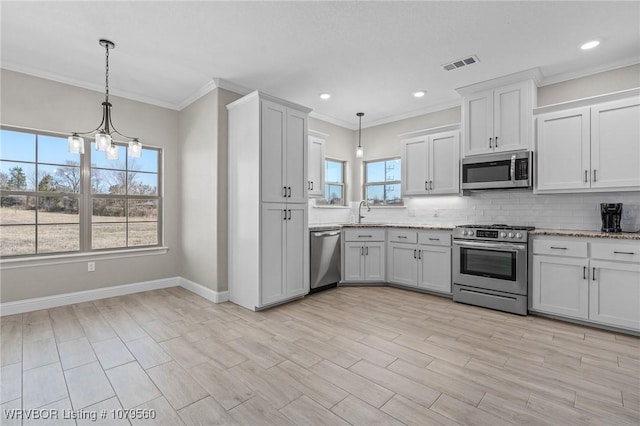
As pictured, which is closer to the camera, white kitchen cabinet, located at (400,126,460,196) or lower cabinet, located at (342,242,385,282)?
white kitchen cabinet, located at (400,126,460,196)

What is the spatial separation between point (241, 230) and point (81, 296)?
219cm

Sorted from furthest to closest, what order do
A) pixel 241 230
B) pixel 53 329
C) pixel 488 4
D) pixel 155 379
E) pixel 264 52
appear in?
1. pixel 241 230
2. pixel 264 52
3. pixel 53 329
4. pixel 488 4
5. pixel 155 379

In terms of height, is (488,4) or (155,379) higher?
(488,4)

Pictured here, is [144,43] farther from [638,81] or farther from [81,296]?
[638,81]

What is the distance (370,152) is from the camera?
18.6 feet

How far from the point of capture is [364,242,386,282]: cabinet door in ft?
15.4

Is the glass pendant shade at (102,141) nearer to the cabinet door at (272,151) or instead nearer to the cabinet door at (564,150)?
the cabinet door at (272,151)

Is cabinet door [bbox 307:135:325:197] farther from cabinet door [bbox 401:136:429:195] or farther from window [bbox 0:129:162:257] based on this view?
window [bbox 0:129:162:257]

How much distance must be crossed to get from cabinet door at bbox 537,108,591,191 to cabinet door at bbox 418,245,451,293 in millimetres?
1370

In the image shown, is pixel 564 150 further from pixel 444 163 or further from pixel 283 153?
pixel 283 153

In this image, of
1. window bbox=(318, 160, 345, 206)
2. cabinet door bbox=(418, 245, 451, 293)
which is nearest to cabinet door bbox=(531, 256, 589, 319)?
cabinet door bbox=(418, 245, 451, 293)

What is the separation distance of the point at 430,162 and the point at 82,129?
4.71 meters

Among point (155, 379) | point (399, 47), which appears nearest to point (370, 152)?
point (399, 47)

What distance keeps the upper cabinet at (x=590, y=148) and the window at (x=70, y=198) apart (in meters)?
5.20
